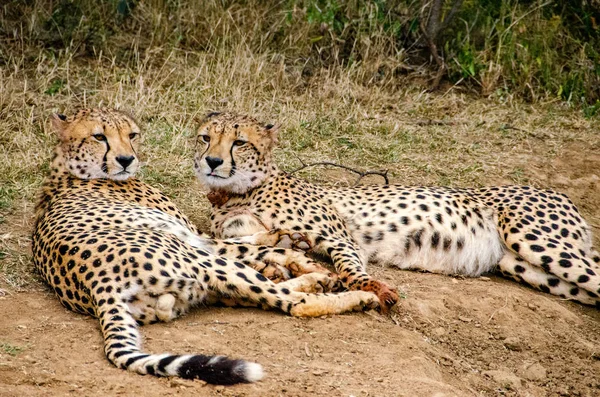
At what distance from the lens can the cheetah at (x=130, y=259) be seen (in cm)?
350

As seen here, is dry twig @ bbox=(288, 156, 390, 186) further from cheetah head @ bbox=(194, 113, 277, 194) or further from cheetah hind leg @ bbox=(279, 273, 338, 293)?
cheetah hind leg @ bbox=(279, 273, 338, 293)

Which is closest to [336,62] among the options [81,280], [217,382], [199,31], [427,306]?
[199,31]

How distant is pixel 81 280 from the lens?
3.80 meters

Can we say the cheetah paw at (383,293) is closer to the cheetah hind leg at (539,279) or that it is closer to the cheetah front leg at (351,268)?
the cheetah front leg at (351,268)

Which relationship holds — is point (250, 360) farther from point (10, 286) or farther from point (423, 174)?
point (423, 174)

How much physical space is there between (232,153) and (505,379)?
1.90 m

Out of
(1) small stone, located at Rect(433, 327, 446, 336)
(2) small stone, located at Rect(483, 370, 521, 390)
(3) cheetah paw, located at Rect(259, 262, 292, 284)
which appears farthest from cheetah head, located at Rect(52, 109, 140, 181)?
(2) small stone, located at Rect(483, 370, 521, 390)

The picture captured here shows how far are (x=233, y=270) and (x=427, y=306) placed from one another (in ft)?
3.49

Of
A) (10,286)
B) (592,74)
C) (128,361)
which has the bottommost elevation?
(10,286)

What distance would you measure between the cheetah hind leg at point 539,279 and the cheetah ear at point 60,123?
2524mm

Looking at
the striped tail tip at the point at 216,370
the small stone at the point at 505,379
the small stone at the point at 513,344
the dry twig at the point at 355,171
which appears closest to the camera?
the striped tail tip at the point at 216,370

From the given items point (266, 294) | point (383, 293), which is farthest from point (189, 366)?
point (383, 293)

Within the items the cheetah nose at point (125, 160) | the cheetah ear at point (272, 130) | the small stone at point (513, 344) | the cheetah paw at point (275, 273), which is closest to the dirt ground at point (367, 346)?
the small stone at point (513, 344)

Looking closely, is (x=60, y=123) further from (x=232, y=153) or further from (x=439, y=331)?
(x=439, y=331)
